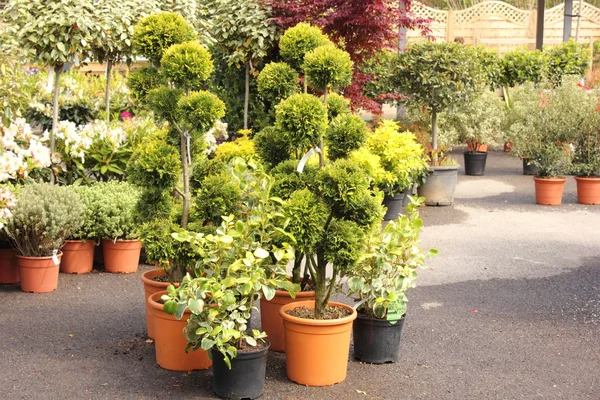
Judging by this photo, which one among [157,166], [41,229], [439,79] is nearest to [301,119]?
[157,166]

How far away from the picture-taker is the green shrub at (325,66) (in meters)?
4.39

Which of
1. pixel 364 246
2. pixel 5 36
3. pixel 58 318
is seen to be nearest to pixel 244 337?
pixel 364 246

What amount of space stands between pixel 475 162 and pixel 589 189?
285 cm

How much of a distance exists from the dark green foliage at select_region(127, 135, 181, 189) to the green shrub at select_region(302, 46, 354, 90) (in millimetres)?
916

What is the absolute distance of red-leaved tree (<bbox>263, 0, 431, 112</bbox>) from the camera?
8.92 metres

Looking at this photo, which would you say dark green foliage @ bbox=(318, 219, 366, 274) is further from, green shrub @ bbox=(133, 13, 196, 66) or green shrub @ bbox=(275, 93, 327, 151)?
green shrub @ bbox=(133, 13, 196, 66)

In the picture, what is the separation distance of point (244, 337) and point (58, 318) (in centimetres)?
195

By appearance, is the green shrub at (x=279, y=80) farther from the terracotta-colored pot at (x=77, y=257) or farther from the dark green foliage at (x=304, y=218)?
the terracotta-colored pot at (x=77, y=257)

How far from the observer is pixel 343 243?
416cm

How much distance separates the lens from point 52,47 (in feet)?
22.8

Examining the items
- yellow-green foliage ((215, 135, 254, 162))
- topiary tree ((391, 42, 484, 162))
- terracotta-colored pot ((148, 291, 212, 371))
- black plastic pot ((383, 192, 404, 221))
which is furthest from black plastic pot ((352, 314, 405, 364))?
topiary tree ((391, 42, 484, 162))

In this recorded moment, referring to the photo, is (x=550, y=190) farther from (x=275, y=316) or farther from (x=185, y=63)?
(x=185, y=63)

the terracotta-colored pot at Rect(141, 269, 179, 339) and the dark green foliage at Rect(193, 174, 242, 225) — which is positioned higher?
the dark green foliage at Rect(193, 174, 242, 225)

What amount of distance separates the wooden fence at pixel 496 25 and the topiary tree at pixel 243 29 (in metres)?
11.3
